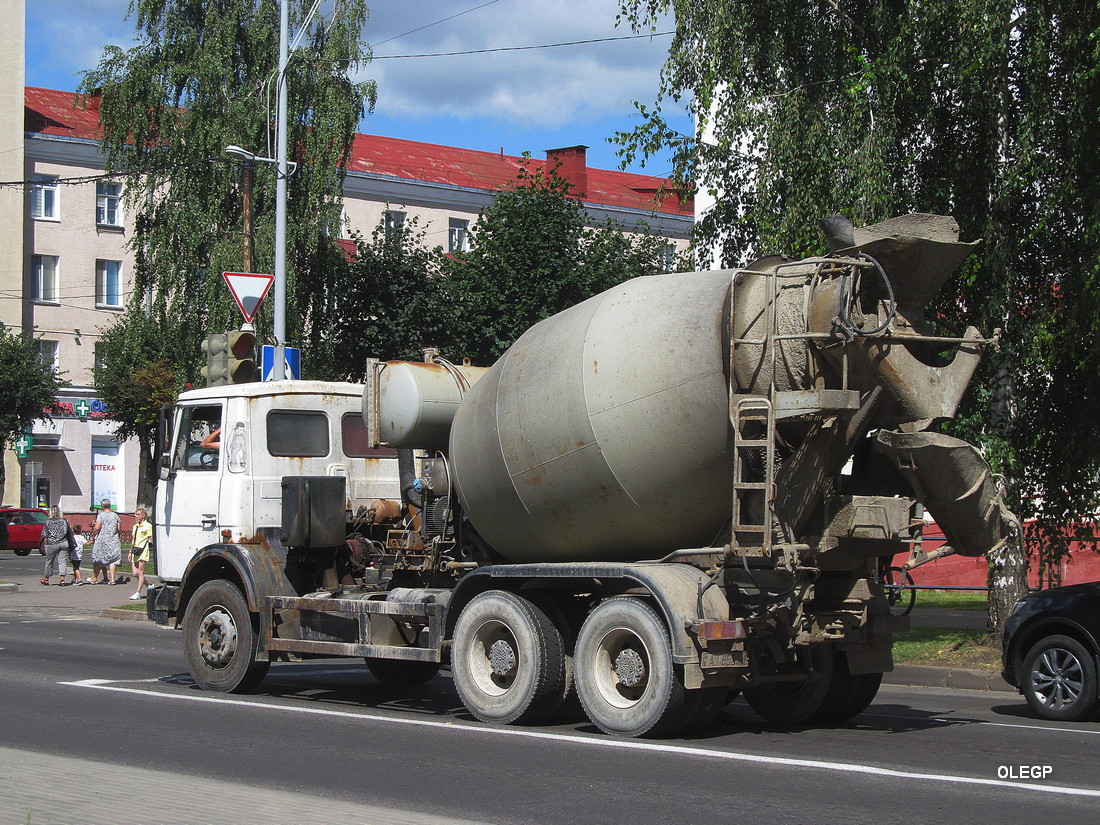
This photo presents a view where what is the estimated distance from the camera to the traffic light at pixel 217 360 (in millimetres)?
14383

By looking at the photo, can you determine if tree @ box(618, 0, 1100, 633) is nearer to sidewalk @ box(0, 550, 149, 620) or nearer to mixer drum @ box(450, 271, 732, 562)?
mixer drum @ box(450, 271, 732, 562)

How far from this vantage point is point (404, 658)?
1038 centimetres

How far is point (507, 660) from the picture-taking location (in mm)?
9680

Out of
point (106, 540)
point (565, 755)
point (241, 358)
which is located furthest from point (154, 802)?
point (106, 540)

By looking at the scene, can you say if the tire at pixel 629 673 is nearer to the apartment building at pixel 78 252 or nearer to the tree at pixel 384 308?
the tree at pixel 384 308

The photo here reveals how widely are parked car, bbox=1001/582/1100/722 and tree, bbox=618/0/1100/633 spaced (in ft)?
10.4

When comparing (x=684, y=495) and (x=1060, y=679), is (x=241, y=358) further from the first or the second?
(x=1060, y=679)

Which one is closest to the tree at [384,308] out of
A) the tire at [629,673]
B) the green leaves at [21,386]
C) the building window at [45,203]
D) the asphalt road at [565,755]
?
the asphalt road at [565,755]

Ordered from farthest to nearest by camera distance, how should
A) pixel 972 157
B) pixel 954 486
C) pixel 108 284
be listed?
1. pixel 108 284
2. pixel 972 157
3. pixel 954 486

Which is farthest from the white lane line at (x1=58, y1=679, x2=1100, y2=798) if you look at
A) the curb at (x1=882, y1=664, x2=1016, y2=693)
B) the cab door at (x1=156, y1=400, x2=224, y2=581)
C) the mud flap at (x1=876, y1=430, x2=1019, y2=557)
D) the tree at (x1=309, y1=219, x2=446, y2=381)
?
the tree at (x1=309, y1=219, x2=446, y2=381)

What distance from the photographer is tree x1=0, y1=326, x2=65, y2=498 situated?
46094 mm

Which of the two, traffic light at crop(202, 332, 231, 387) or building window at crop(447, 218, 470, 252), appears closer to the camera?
traffic light at crop(202, 332, 231, 387)

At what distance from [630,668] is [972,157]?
7975mm

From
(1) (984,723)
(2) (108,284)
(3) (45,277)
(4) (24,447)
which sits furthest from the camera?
(2) (108,284)
